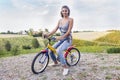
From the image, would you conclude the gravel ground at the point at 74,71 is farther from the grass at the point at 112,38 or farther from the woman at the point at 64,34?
the grass at the point at 112,38

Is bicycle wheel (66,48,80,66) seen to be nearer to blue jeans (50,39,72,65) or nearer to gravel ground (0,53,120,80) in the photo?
gravel ground (0,53,120,80)

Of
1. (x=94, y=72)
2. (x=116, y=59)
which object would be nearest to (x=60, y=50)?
(x=94, y=72)

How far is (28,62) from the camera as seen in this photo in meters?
10.7

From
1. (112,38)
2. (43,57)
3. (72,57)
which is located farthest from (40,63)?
(112,38)

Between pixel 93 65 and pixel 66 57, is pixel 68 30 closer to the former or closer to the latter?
pixel 66 57

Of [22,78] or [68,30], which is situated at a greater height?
[68,30]

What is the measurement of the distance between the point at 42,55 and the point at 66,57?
851 millimetres

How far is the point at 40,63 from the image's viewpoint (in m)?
8.80

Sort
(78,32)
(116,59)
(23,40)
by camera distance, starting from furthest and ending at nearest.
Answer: (78,32)
(23,40)
(116,59)

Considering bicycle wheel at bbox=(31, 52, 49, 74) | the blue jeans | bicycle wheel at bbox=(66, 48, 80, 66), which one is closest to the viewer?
the blue jeans

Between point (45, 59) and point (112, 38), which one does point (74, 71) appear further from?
point (112, 38)

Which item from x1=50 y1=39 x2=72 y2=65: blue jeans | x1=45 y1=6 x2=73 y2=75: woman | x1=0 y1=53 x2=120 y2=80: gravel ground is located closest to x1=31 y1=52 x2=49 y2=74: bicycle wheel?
x1=0 y1=53 x2=120 y2=80: gravel ground

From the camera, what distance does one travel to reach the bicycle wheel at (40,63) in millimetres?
8633

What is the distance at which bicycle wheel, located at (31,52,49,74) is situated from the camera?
28.3 ft
